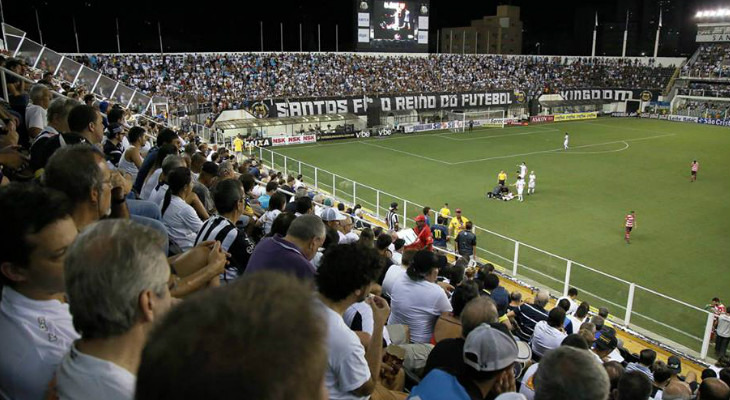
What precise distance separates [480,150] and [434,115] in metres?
13.7

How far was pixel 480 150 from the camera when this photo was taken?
3797 centimetres

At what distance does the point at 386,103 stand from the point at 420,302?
4320 cm

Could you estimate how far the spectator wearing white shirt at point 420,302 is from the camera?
5383 millimetres

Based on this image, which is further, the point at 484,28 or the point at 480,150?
the point at 484,28

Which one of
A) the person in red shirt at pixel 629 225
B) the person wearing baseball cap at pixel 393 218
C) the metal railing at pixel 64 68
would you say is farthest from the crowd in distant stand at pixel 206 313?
the metal railing at pixel 64 68

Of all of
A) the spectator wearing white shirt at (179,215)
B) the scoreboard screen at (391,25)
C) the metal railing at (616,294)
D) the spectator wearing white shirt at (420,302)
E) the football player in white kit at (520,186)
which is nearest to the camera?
the spectator wearing white shirt at (420,302)

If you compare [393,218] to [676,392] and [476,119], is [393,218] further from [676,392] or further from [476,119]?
[476,119]

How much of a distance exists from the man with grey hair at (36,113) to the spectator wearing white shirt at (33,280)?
619cm

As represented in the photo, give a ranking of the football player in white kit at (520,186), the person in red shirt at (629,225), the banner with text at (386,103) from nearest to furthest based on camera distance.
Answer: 1. the person in red shirt at (629,225)
2. the football player in white kit at (520,186)
3. the banner with text at (386,103)

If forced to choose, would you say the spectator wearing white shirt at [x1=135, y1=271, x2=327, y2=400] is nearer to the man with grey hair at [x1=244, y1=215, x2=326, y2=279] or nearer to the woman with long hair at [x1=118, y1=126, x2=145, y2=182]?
the man with grey hair at [x1=244, y1=215, x2=326, y2=279]

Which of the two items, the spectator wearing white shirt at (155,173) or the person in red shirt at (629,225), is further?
the person in red shirt at (629,225)

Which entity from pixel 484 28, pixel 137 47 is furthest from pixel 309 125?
pixel 484 28

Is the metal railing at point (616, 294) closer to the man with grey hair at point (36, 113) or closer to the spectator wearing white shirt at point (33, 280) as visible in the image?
the man with grey hair at point (36, 113)

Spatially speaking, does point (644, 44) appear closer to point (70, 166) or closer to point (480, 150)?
point (480, 150)
